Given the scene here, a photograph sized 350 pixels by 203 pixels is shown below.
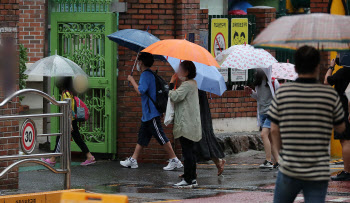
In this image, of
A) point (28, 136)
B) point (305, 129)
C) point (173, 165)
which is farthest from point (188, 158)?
point (305, 129)

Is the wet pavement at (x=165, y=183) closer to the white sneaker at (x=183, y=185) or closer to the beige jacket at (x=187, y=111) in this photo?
the white sneaker at (x=183, y=185)

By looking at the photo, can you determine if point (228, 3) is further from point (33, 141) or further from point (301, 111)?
point (301, 111)

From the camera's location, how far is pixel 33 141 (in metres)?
8.04

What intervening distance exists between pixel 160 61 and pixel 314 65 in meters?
6.73

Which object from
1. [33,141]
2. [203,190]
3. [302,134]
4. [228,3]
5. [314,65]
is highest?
[228,3]

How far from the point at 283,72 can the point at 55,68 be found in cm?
343

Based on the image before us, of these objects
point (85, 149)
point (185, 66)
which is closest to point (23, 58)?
point (85, 149)

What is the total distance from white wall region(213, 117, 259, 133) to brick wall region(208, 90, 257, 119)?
0.07m

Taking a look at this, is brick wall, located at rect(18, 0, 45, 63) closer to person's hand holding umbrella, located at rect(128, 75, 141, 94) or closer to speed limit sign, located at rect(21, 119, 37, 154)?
person's hand holding umbrella, located at rect(128, 75, 141, 94)

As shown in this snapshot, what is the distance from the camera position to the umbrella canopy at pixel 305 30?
5.93 m

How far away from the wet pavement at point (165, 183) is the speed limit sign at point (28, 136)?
1115mm

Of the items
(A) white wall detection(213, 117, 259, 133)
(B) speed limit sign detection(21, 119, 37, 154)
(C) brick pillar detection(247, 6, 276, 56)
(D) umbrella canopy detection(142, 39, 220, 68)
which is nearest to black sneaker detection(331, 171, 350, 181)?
(D) umbrella canopy detection(142, 39, 220, 68)

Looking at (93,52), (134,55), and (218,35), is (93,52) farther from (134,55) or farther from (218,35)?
(218,35)

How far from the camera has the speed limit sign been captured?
25.8ft
